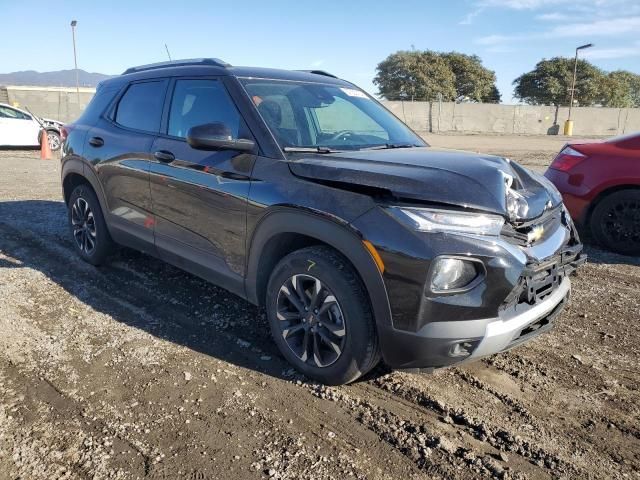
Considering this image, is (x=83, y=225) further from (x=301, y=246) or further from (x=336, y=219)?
(x=336, y=219)

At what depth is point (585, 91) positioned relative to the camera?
71750 mm

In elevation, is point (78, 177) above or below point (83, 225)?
above

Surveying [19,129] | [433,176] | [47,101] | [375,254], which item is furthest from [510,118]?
[375,254]

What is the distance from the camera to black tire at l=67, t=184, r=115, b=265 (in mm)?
5023

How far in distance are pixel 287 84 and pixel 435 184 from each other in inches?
67.7

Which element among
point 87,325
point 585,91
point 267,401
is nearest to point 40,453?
point 267,401

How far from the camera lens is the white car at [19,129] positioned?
15.8 meters

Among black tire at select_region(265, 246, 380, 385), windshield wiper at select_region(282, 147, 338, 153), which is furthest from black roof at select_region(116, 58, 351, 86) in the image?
black tire at select_region(265, 246, 380, 385)

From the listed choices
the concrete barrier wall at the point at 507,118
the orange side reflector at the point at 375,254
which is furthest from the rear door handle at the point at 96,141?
the concrete barrier wall at the point at 507,118

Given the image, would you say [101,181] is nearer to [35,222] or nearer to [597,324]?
[35,222]

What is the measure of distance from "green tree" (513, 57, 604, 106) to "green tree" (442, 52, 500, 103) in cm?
464

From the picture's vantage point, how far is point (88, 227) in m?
5.24

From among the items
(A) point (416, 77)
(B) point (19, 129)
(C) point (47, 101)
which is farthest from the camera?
(A) point (416, 77)

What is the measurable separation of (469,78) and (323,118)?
260 ft
